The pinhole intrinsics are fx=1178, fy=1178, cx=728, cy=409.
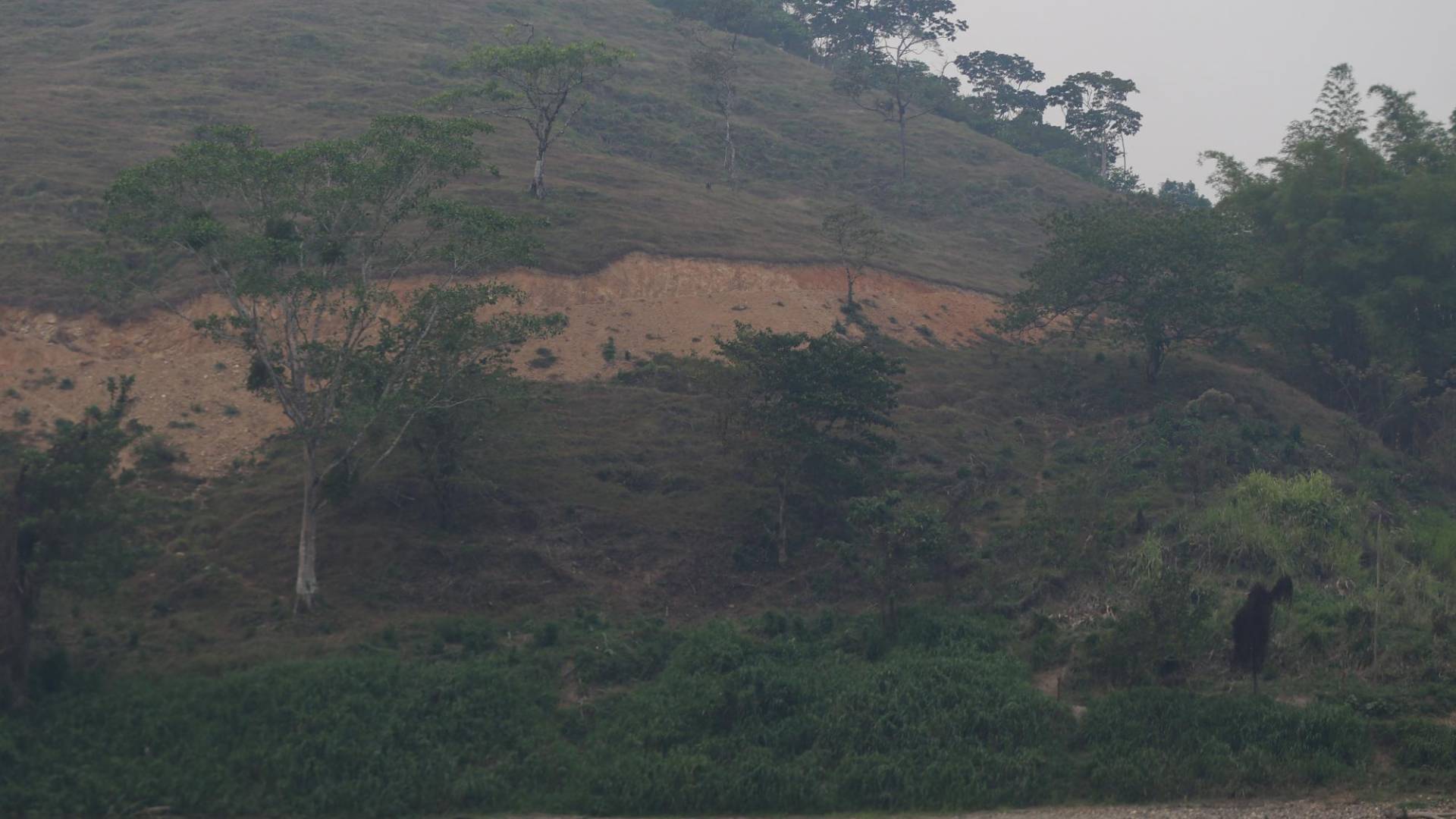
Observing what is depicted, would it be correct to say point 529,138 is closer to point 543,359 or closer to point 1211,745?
point 543,359

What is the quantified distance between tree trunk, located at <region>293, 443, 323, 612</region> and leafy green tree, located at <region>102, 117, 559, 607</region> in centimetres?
3

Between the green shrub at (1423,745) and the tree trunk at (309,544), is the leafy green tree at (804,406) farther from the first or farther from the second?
the green shrub at (1423,745)

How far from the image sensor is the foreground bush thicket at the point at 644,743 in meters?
19.4

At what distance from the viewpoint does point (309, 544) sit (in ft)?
79.7

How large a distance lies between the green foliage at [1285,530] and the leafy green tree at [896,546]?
6201mm

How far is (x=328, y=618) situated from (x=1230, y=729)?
56.2 feet

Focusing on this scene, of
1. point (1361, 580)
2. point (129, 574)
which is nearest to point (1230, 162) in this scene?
point (1361, 580)

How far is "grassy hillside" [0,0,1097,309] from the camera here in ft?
139

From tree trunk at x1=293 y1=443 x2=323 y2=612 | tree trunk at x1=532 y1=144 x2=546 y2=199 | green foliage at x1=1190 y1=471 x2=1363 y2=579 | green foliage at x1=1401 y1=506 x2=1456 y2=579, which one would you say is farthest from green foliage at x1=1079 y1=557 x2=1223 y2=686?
tree trunk at x1=532 y1=144 x2=546 y2=199

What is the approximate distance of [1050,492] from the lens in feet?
99.7

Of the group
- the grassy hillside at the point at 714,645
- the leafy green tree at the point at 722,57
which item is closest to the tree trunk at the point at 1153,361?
the grassy hillside at the point at 714,645

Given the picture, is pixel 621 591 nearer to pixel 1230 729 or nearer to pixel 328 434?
pixel 328 434

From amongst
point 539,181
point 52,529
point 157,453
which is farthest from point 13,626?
point 539,181

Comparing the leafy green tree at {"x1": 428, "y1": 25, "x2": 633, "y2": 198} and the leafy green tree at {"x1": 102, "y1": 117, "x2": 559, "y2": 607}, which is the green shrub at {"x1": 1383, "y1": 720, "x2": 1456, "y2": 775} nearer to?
the leafy green tree at {"x1": 102, "y1": 117, "x2": 559, "y2": 607}
